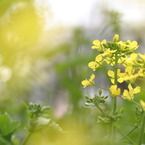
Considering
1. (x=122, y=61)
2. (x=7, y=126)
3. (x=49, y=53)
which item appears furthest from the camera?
(x=49, y=53)

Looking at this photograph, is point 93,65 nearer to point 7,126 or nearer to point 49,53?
point 7,126

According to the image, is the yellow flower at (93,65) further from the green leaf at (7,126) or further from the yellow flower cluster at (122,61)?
the green leaf at (7,126)

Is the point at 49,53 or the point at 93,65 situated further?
the point at 49,53

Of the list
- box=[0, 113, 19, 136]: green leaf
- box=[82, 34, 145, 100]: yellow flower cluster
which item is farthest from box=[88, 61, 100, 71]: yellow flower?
box=[0, 113, 19, 136]: green leaf

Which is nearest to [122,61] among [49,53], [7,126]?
[7,126]

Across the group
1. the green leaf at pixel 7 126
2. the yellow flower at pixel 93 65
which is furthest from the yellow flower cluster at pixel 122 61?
the green leaf at pixel 7 126

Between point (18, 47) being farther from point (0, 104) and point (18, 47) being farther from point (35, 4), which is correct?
point (0, 104)

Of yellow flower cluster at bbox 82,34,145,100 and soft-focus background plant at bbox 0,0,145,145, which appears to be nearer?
yellow flower cluster at bbox 82,34,145,100

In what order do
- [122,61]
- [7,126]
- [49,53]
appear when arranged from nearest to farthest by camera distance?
[122,61] < [7,126] < [49,53]

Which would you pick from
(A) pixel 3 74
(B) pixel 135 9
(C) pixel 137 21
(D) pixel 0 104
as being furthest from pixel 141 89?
(C) pixel 137 21

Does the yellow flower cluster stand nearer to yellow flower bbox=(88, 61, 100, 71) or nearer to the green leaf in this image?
yellow flower bbox=(88, 61, 100, 71)

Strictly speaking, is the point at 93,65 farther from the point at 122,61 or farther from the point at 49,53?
the point at 49,53

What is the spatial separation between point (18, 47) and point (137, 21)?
5.63 ft

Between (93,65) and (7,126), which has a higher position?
(93,65)
